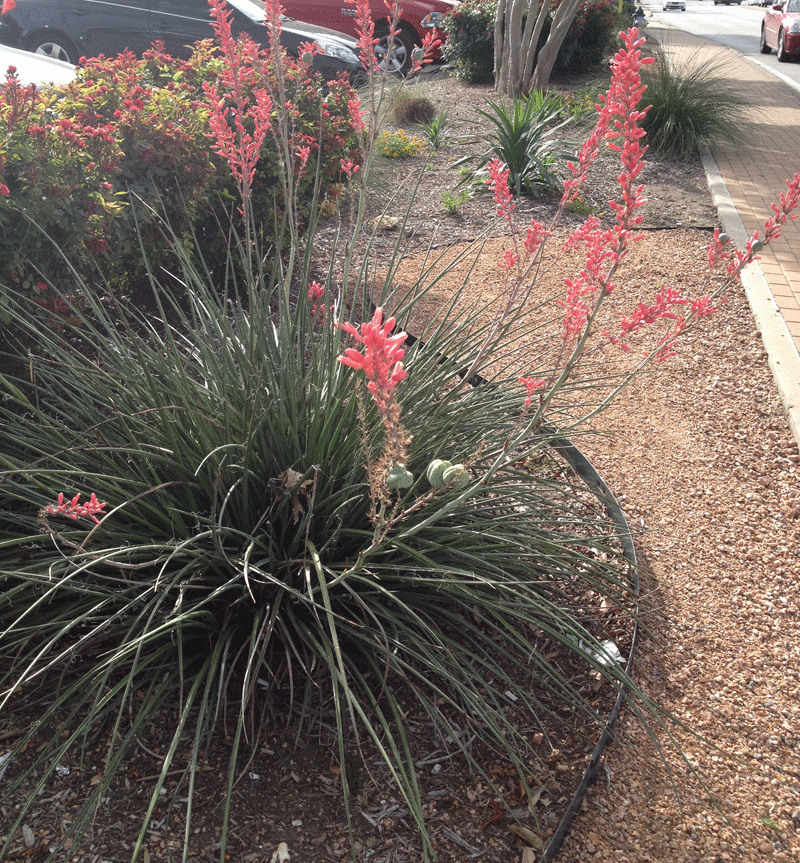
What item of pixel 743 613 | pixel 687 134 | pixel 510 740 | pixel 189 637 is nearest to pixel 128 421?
pixel 189 637

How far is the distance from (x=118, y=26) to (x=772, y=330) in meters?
8.51

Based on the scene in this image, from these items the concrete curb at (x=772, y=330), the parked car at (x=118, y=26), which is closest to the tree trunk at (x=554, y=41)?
the parked car at (x=118, y=26)

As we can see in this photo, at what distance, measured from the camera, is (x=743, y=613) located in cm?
291

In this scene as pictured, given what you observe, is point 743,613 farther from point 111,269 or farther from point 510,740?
point 111,269

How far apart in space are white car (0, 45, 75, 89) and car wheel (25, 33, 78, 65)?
352 centimetres

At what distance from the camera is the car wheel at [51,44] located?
962 centimetres

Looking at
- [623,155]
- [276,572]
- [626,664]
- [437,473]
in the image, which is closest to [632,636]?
[626,664]

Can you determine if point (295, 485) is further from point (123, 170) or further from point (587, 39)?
point (587, 39)

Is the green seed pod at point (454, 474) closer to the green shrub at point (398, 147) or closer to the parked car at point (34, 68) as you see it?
the parked car at point (34, 68)

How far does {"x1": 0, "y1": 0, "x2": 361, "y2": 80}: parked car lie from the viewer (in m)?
9.30

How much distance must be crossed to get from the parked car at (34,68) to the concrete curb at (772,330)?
526 centimetres

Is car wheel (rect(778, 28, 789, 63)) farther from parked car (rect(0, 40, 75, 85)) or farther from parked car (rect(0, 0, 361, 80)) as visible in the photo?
parked car (rect(0, 40, 75, 85))

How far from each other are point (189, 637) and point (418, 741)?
0.73 metres

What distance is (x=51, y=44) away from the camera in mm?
9609
